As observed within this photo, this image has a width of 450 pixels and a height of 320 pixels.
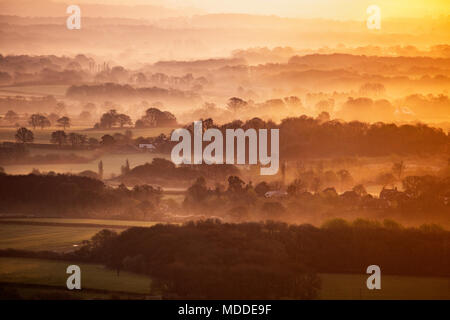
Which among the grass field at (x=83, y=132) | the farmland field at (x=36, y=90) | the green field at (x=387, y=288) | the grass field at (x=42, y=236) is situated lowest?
the green field at (x=387, y=288)

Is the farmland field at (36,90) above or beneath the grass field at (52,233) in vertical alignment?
above

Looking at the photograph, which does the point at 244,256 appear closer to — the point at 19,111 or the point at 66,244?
the point at 66,244

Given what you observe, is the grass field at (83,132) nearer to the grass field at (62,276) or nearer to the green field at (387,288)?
the grass field at (62,276)

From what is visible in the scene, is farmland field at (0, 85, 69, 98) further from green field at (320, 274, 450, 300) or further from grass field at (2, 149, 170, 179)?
green field at (320, 274, 450, 300)

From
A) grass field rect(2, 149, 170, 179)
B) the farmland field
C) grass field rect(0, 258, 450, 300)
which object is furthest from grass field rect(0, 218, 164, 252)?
the farmland field

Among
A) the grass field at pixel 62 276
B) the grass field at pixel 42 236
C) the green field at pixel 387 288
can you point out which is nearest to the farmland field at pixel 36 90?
the grass field at pixel 42 236

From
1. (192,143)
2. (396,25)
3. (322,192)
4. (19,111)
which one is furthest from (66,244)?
(396,25)

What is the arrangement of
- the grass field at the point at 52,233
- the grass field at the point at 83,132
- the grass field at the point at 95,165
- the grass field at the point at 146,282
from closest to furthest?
1. the grass field at the point at 146,282
2. the grass field at the point at 52,233
3. the grass field at the point at 95,165
4. the grass field at the point at 83,132
